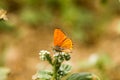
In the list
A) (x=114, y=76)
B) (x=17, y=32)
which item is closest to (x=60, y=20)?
(x=17, y=32)

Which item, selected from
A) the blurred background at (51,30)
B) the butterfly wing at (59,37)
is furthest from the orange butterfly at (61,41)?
the blurred background at (51,30)

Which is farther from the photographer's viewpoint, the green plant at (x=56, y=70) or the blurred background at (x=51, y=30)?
the blurred background at (x=51, y=30)

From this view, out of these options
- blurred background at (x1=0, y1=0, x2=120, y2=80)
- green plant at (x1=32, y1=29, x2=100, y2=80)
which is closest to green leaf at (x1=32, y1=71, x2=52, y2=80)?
green plant at (x1=32, y1=29, x2=100, y2=80)

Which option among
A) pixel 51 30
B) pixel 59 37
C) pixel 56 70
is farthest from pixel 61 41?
pixel 51 30

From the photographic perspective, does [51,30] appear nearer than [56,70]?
No

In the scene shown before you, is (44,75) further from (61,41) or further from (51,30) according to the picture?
(51,30)

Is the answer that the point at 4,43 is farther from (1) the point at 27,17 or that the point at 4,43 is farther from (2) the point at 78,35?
(2) the point at 78,35

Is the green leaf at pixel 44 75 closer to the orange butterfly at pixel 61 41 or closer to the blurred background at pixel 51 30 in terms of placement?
the orange butterfly at pixel 61 41
